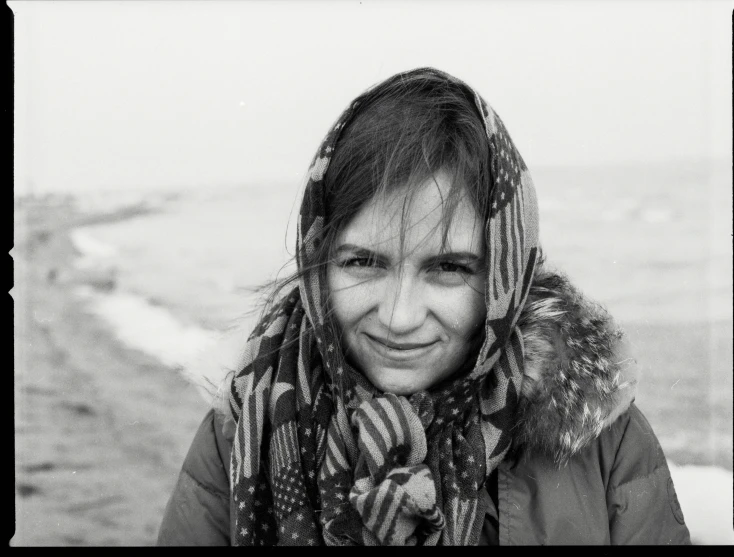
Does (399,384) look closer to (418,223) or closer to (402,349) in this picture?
(402,349)

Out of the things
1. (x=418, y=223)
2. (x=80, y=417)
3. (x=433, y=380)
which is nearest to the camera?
(x=418, y=223)

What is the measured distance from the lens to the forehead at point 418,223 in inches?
54.0

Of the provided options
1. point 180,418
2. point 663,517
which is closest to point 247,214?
point 180,418

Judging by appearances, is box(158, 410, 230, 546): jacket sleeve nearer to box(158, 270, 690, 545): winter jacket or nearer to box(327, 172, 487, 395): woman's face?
box(158, 270, 690, 545): winter jacket

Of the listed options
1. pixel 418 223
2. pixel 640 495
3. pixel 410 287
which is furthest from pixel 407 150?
pixel 640 495

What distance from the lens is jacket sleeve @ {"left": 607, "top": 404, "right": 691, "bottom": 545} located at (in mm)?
1439

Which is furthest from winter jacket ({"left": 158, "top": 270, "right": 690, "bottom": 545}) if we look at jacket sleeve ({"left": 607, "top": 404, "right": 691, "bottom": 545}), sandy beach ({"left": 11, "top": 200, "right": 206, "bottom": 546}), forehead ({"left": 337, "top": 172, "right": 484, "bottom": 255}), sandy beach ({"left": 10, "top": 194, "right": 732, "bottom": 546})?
sandy beach ({"left": 11, "top": 200, "right": 206, "bottom": 546})

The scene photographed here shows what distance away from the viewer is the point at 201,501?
5.15ft

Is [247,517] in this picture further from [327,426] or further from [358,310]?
[358,310]

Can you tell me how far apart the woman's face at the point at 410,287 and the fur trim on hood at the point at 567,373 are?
0.14m

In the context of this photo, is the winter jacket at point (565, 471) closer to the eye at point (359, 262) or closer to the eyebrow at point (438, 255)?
the eyebrow at point (438, 255)

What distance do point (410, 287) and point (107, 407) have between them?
195 cm

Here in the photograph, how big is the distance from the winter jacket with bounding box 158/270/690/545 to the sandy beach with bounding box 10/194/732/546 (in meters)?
0.88

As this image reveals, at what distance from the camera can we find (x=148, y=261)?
3262 millimetres
